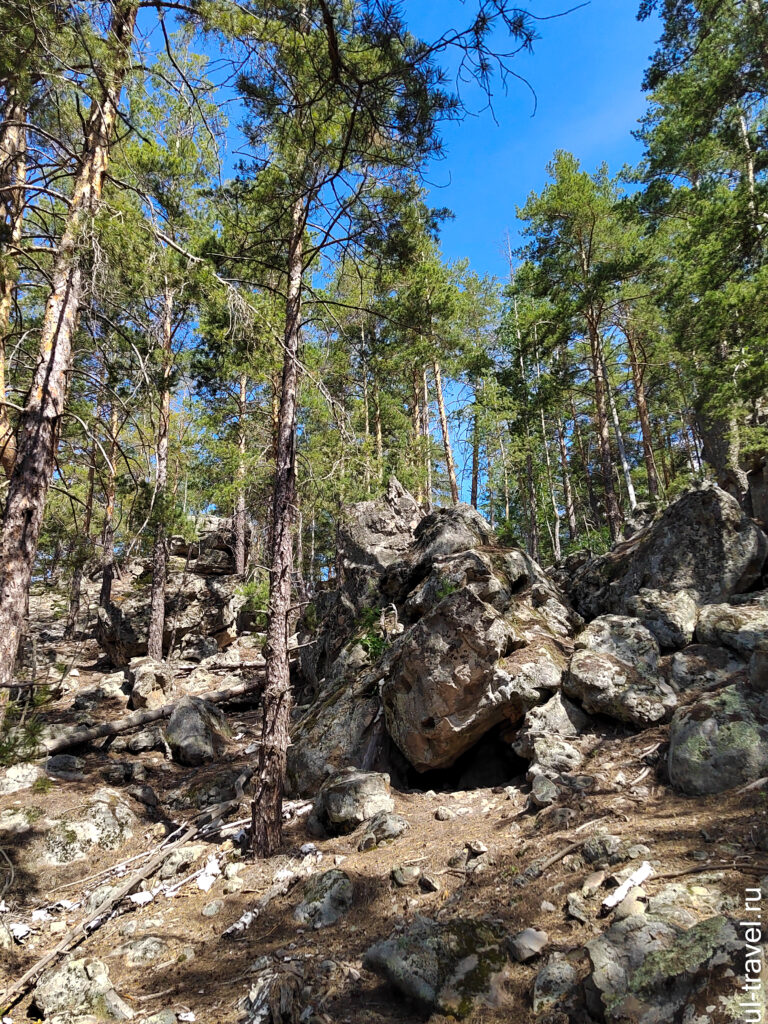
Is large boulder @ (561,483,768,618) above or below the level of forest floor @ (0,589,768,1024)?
above

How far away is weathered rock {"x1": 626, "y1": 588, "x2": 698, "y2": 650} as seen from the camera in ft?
25.4

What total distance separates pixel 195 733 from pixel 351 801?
16.2 feet

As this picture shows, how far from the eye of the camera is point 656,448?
33969mm

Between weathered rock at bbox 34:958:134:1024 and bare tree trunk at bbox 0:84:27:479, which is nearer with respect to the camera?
weathered rock at bbox 34:958:134:1024

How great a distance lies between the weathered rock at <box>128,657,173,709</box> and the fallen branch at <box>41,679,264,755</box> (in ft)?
1.50

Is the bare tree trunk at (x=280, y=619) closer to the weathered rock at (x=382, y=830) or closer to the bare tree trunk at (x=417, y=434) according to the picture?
the weathered rock at (x=382, y=830)

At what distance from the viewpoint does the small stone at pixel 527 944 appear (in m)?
3.41

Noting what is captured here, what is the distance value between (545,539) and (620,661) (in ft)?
107

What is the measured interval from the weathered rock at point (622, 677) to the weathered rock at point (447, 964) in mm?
3870

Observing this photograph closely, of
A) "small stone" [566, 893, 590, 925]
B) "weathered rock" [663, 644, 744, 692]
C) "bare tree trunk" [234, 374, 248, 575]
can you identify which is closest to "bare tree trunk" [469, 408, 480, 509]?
"bare tree trunk" [234, 374, 248, 575]

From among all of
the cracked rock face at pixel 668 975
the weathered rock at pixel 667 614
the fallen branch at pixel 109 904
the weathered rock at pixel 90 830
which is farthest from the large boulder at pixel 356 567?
the cracked rock face at pixel 668 975

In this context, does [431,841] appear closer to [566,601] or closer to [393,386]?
[566,601]

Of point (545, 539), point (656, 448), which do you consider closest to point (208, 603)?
point (545, 539)

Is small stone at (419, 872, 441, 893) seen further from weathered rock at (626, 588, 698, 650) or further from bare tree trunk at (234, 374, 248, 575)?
bare tree trunk at (234, 374, 248, 575)
